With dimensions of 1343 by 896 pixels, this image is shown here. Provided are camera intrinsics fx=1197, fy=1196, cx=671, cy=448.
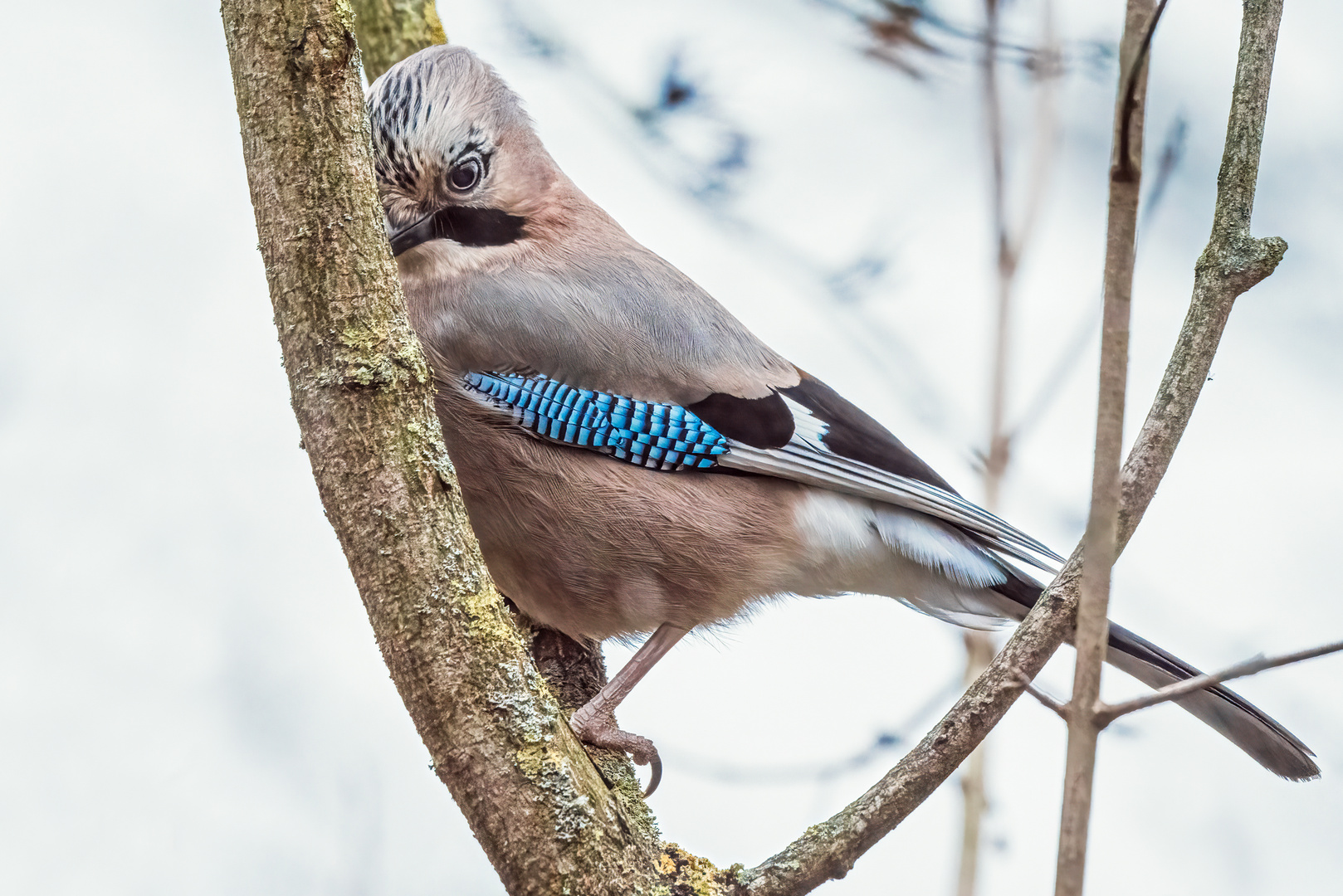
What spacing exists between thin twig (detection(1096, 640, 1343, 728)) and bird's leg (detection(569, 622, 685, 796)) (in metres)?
1.40

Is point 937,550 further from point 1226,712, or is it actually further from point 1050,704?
point 1050,704

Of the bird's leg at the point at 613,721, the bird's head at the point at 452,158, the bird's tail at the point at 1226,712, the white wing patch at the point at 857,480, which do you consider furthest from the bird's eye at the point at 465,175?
Result: the bird's tail at the point at 1226,712

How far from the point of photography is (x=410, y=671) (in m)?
1.98

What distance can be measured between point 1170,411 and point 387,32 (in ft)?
8.94

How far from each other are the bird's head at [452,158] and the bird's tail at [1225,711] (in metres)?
1.80

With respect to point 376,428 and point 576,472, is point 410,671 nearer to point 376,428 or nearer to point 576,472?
point 376,428

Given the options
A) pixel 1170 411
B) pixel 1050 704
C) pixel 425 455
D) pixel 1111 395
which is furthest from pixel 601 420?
pixel 1111 395

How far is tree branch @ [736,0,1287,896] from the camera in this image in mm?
1911

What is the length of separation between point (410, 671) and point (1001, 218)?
130 centimetres

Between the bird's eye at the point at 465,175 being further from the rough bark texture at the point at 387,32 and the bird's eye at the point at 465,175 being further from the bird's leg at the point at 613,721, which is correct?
the bird's leg at the point at 613,721

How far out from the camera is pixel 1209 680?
137 cm

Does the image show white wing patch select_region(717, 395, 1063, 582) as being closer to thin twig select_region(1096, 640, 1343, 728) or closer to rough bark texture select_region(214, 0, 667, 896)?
rough bark texture select_region(214, 0, 667, 896)

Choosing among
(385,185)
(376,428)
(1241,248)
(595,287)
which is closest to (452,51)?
(385,185)

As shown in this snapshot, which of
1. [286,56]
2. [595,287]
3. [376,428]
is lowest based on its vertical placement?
[376,428]
